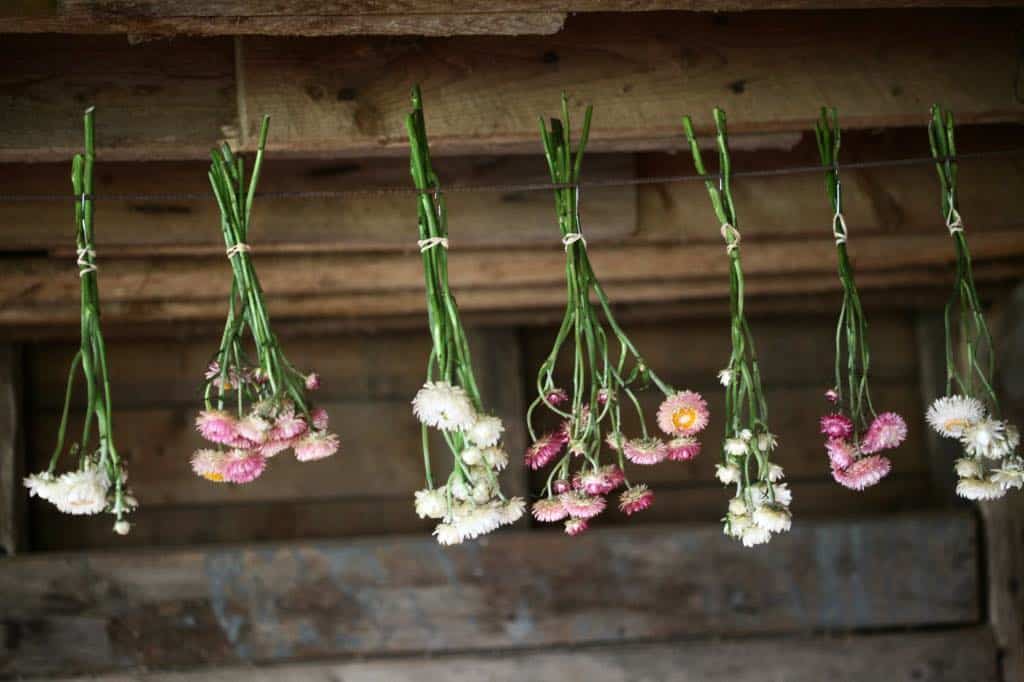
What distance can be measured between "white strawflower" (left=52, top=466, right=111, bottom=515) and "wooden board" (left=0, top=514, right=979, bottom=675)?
4.98 feet

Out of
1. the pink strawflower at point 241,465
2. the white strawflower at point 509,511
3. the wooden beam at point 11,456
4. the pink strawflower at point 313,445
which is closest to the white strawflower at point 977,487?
the white strawflower at point 509,511

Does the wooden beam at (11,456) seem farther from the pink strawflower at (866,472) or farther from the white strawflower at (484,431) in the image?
the pink strawflower at (866,472)

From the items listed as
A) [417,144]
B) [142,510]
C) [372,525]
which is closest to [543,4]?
[417,144]

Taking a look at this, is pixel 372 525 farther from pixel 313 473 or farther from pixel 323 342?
pixel 323 342

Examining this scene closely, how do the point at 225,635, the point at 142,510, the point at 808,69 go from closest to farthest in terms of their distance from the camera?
the point at 808,69 → the point at 225,635 → the point at 142,510

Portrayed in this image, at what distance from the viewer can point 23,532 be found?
Answer: 10.1ft

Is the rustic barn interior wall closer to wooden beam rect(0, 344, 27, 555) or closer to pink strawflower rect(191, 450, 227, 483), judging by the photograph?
wooden beam rect(0, 344, 27, 555)

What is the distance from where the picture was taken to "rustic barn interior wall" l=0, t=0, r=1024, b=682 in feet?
6.12

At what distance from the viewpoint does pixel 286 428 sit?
1.58 m

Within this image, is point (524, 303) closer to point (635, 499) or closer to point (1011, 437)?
point (635, 499)

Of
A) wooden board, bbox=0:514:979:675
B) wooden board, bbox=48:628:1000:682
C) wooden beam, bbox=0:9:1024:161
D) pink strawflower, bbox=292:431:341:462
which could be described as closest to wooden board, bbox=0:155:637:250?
wooden beam, bbox=0:9:1024:161

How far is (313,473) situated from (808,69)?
1957 mm

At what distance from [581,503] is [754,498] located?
259 millimetres

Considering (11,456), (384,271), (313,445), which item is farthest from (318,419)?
(11,456)
